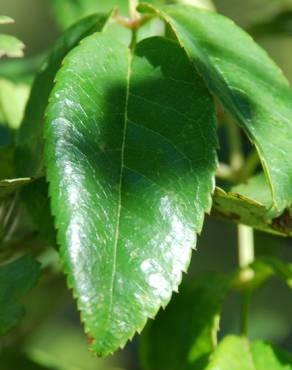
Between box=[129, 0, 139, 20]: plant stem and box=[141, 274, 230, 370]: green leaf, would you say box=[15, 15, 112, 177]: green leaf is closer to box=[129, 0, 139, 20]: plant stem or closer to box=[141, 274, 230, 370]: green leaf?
box=[129, 0, 139, 20]: plant stem

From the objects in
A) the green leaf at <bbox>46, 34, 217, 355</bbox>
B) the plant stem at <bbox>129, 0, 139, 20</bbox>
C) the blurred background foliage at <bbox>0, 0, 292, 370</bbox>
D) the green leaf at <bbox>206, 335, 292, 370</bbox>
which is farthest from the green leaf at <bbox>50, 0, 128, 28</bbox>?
the green leaf at <bbox>206, 335, 292, 370</bbox>

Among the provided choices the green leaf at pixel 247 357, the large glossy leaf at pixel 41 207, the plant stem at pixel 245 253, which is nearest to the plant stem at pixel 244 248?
the plant stem at pixel 245 253

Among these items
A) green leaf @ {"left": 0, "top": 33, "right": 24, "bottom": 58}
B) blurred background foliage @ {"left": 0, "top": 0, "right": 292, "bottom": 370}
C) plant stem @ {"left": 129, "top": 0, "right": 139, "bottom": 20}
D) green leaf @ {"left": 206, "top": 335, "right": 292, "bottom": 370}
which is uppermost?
plant stem @ {"left": 129, "top": 0, "right": 139, "bottom": 20}

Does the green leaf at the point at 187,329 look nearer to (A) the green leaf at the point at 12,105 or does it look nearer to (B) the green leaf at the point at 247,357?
(B) the green leaf at the point at 247,357

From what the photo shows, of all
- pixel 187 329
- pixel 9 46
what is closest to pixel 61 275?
pixel 187 329

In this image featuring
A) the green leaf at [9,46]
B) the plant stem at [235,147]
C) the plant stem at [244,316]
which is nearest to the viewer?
the green leaf at [9,46]

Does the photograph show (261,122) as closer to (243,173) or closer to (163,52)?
(163,52)
